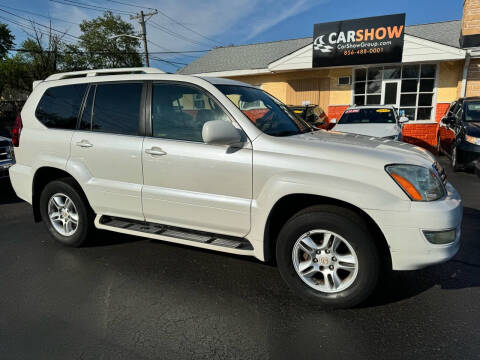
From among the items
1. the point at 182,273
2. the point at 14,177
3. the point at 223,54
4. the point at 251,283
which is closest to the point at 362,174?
the point at 251,283

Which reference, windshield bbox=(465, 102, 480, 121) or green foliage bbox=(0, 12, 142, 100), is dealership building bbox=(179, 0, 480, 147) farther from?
green foliage bbox=(0, 12, 142, 100)

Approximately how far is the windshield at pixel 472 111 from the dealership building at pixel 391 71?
4009 millimetres

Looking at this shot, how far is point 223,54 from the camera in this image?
20641 mm

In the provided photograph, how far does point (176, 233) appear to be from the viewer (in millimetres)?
3365

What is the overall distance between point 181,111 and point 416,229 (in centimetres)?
231

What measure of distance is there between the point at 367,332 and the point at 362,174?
1170 mm

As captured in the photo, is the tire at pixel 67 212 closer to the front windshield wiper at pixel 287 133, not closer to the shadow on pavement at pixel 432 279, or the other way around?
the front windshield wiper at pixel 287 133

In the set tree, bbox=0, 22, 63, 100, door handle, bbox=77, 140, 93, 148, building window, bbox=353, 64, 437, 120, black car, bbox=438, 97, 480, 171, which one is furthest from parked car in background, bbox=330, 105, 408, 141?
tree, bbox=0, 22, 63, 100

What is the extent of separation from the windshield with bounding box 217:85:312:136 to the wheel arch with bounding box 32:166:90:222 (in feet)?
6.90

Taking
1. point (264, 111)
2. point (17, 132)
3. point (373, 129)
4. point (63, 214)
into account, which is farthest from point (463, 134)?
point (17, 132)

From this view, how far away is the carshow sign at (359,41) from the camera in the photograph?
12.1 metres

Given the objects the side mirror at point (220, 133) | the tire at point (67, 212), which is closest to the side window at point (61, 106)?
the tire at point (67, 212)

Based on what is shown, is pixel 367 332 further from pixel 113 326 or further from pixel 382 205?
pixel 113 326

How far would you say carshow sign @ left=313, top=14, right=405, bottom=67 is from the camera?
476 inches
